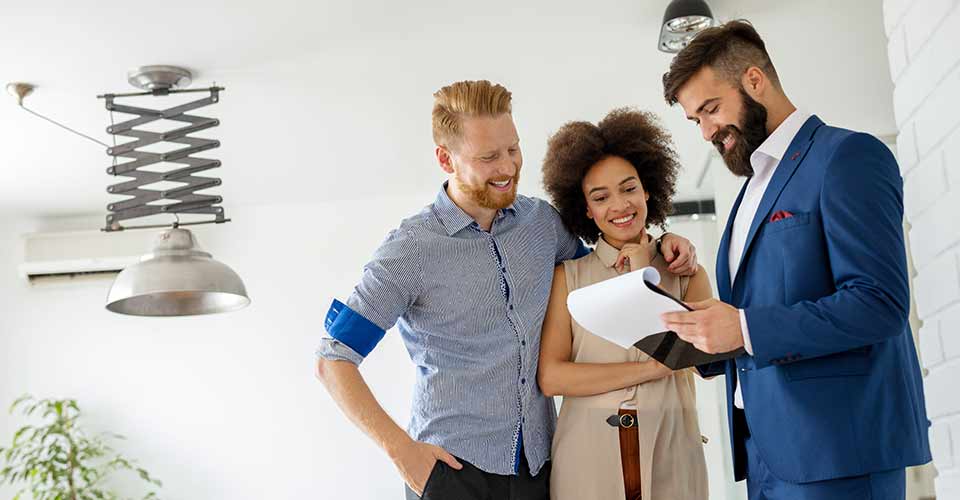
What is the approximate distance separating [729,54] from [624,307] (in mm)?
540

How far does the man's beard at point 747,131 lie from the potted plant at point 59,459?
4.48m

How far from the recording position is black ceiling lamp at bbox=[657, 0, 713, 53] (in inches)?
125

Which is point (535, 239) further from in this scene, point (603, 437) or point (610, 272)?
point (603, 437)

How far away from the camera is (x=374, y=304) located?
2.08m

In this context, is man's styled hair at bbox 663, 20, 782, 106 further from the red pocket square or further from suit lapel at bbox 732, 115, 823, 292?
the red pocket square

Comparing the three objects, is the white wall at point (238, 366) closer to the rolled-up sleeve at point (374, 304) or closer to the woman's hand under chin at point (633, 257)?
the rolled-up sleeve at point (374, 304)

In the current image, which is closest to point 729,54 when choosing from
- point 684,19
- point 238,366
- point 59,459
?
point 684,19

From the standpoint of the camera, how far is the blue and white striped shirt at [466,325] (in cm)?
207

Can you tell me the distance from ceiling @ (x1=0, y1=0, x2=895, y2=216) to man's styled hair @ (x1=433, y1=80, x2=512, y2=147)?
118 centimetres

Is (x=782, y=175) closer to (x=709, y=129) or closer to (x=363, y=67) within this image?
(x=709, y=129)

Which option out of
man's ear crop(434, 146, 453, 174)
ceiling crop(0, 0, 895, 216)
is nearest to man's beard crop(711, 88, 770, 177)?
man's ear crop(434, 146, 453, 174)

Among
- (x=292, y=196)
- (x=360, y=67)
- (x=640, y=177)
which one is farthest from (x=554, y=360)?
(x=292, y=196)

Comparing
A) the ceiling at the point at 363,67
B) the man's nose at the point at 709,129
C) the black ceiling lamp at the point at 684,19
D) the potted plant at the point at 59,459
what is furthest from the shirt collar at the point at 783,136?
the potted plant at the point at 59,459

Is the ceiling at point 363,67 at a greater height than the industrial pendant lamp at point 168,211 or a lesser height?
greater
